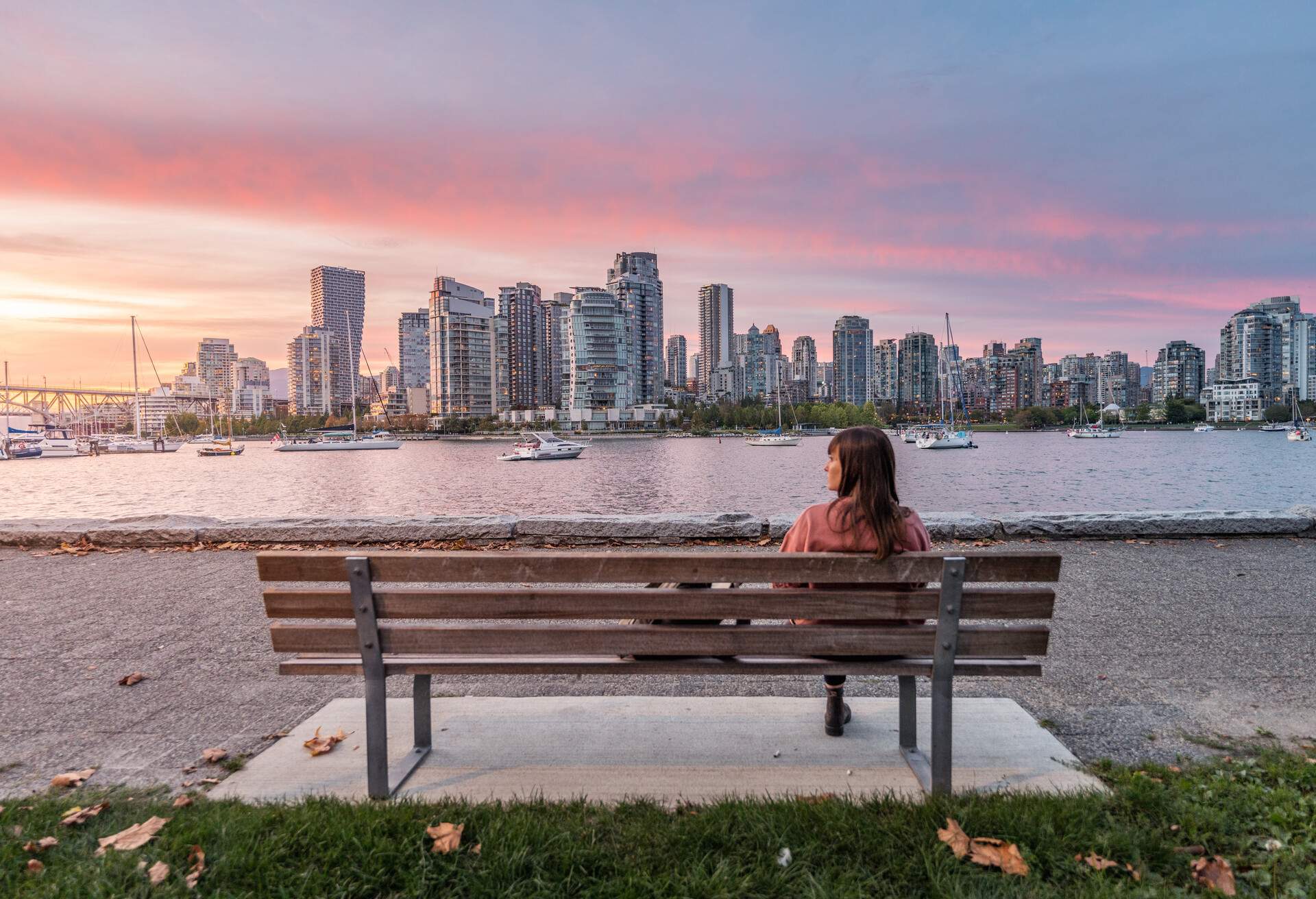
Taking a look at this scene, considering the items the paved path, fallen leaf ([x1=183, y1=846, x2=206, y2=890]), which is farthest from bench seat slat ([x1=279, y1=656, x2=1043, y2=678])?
the paved path

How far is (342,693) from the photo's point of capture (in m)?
4.56

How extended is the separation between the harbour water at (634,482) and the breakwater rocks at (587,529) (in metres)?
2.96

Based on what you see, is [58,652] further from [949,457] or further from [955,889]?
[949,457]

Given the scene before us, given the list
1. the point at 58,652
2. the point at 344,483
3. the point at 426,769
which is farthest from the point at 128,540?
the point at 344,483

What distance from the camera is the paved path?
383cm

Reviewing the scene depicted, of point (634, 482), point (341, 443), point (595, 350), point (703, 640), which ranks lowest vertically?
point (634, 482)

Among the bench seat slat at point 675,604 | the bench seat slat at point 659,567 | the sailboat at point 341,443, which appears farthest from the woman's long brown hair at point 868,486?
the sailboat at point 341,443

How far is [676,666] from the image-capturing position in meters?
3.22

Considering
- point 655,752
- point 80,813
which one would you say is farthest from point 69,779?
point 655,752

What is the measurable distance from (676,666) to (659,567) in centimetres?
51

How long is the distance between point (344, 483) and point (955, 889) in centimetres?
6996

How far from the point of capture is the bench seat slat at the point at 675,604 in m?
3.04

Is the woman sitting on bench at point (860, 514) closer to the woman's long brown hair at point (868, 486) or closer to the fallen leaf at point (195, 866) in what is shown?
the woman's long brown hair at point (868, 486)

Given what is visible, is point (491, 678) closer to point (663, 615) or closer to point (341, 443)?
point (663, 615)
